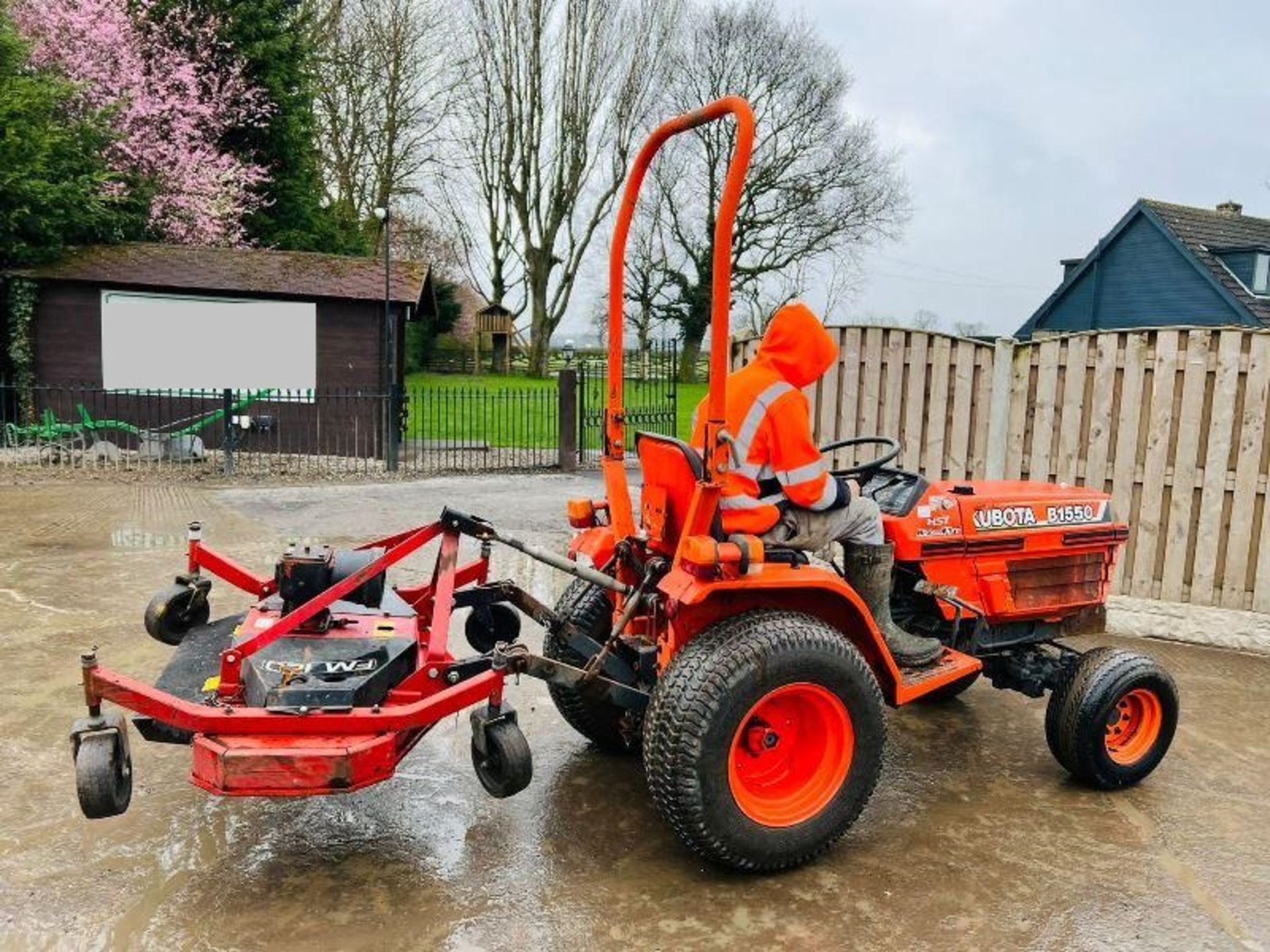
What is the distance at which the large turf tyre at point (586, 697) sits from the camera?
4.22 meters

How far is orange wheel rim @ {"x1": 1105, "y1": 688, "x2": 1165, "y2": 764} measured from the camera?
4.29 meters

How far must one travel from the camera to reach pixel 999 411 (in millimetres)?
7031

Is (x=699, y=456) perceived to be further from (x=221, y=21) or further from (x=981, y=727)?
(x=221, y=21)

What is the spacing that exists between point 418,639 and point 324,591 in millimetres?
430

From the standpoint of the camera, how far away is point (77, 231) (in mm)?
16672

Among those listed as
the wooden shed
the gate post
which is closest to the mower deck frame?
the gate post

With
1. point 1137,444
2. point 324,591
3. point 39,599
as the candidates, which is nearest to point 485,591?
point 324,591

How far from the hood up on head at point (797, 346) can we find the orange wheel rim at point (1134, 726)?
199cm

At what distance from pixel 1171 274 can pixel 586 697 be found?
26.9 metres

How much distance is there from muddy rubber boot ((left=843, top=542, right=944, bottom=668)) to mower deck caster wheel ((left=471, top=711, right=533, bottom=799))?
1461 millimetres

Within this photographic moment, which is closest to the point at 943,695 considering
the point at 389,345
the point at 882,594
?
the point at 882,594

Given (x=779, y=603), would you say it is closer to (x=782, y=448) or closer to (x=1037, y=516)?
(x=782, y=448)

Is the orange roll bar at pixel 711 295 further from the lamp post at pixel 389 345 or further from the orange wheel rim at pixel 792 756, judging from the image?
the lamp post at pixel 389 345

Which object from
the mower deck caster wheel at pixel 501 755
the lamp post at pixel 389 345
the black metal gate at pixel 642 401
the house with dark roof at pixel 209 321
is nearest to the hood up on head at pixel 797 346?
the mower deck caster wheel at pixel 501 755
